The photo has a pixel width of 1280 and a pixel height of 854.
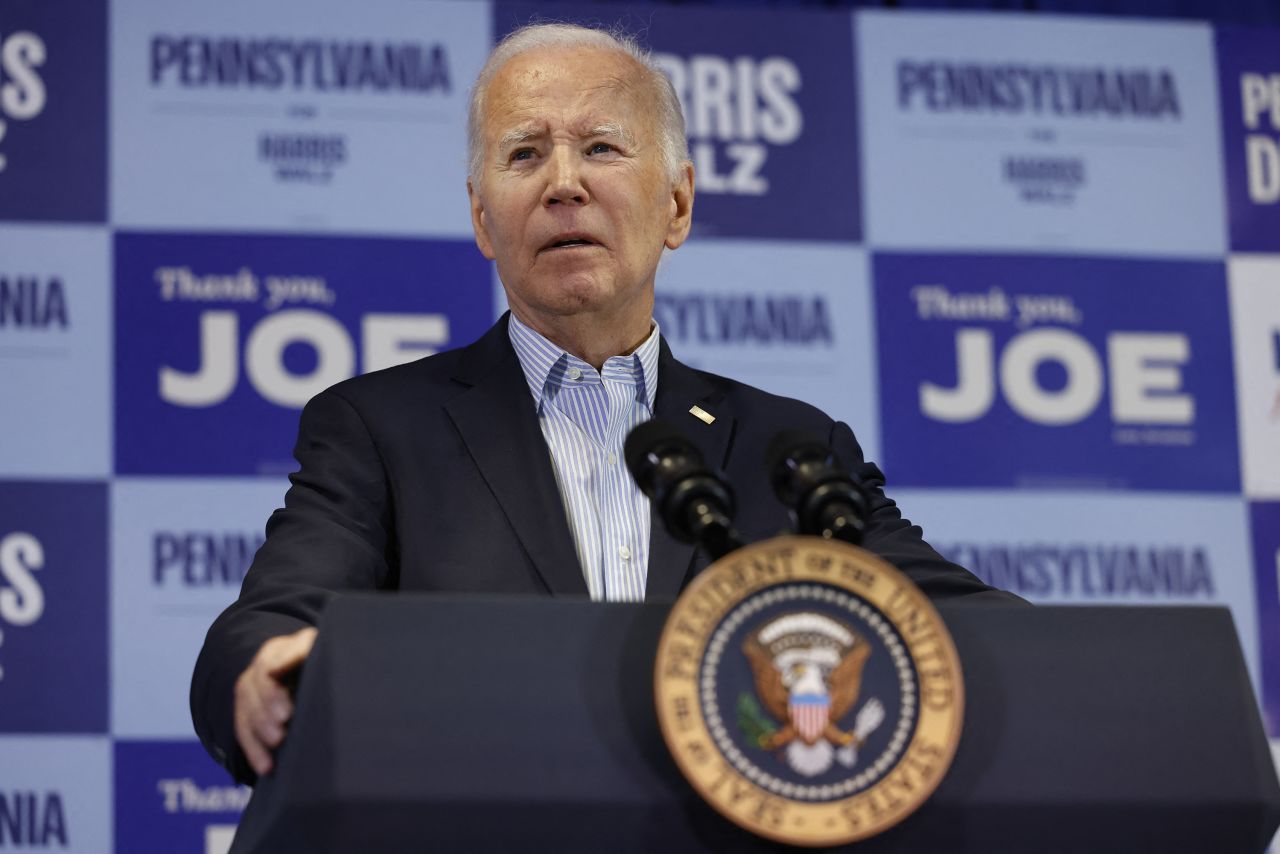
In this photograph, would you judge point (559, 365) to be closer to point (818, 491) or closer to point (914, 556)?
point (914, 556)

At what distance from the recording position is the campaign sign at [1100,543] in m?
3.67

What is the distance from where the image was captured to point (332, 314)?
3.53 m

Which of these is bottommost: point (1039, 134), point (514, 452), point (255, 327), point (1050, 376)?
point (514, 452)

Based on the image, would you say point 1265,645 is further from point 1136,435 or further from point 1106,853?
point 1106,853

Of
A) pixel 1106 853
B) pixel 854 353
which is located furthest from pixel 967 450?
pixel 1106 853

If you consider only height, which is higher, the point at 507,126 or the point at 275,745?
the point at 507,126

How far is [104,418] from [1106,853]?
2604 millimetres

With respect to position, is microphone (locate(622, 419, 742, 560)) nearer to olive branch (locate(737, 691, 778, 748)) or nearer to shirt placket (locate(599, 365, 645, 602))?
olive branch (locate(737, 691, 778, 748))

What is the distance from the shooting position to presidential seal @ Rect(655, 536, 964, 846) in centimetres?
113

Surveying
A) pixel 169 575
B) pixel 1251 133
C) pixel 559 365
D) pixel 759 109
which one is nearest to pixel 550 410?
A: pixel 559 365

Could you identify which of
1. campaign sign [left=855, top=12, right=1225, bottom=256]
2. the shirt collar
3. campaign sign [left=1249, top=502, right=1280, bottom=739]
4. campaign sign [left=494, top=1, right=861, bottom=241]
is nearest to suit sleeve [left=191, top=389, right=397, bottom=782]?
the shirt collar

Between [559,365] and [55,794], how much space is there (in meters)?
1.77

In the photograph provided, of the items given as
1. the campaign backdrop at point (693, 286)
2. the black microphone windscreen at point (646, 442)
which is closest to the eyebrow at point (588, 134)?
the black microphone windscreen at point (646, 442)

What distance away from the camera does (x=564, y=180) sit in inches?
77.5
